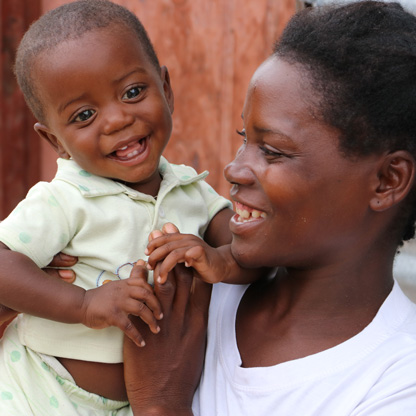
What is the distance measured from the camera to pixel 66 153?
2.18m

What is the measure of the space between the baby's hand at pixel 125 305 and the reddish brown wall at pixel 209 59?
1.67 metres

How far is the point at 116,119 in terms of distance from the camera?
197cm

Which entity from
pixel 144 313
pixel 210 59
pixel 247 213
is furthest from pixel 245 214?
pixel 210 59

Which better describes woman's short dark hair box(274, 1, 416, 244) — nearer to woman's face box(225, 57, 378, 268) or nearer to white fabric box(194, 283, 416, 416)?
woman's face box(225, 57, 378, 268)

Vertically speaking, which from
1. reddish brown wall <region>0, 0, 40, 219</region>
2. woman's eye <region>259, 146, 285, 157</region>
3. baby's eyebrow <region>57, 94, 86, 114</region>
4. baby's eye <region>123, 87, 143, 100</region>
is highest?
baby's eye <region>123, 87, 143, 100</region>

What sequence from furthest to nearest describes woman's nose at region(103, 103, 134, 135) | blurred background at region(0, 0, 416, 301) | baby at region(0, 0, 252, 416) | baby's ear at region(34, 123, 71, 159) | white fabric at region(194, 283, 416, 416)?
blurred background at region(0, 0, 416, 301) → baby's ear at region(34, 123, 71, 159) → woman's nose at region(103, 103, 134, 135) → baby at region(0, 0, 252, 416) → white fabric at region(194, 283, 416, 416)

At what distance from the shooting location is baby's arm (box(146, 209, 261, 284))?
1.78 meters

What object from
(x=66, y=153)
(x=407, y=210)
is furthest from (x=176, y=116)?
(x=407, y=210)

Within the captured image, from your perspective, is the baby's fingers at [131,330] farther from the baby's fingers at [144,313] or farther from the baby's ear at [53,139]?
the baby's ear at [53,139]

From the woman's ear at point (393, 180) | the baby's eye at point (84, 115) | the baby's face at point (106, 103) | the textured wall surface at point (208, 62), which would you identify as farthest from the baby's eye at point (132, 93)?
the textured wall surface at point (208, 62)

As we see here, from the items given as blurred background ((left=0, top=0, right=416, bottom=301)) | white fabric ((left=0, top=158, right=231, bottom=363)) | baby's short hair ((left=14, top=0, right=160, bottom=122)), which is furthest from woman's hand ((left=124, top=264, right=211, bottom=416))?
blurred background ((left=0, top=0, right=416, bottom=301))

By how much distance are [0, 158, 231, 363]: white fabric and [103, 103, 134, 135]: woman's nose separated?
0.17m

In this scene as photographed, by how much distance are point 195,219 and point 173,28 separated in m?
1.82

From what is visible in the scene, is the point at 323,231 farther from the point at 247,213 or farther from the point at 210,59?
the point at 210,59
